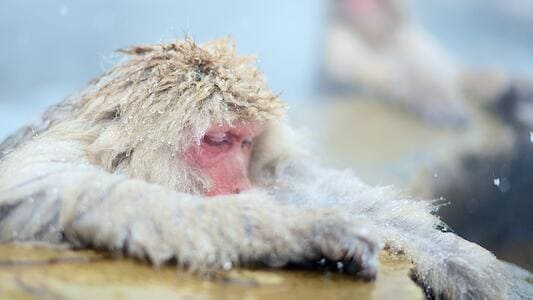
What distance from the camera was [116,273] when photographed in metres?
2.00

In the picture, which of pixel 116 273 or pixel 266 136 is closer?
pixel 116 273

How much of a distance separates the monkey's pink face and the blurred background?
2.01 meters

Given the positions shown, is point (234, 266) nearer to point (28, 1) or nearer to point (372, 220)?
point (372, 220)

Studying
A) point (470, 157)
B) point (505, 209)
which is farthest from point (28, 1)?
point (505, 209)

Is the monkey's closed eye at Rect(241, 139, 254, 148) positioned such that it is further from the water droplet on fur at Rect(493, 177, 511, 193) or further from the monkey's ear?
the water droplet on fur at Rect(493, 177, 511, 193)

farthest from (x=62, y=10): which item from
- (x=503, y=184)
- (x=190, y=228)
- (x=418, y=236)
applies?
(x=190, y=228)

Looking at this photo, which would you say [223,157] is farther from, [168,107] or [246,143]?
[168,107]

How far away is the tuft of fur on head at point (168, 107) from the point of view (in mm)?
2795

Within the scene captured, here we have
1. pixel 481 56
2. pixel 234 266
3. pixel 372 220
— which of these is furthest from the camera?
pixel 481 56

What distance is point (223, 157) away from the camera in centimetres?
299

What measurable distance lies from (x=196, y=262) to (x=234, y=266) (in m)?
→ 0.11

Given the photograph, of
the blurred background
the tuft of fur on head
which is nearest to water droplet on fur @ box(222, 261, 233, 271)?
the tuft of fur on head

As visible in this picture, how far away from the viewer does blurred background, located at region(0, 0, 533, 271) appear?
211 inches

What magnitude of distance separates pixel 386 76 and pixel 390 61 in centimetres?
18
